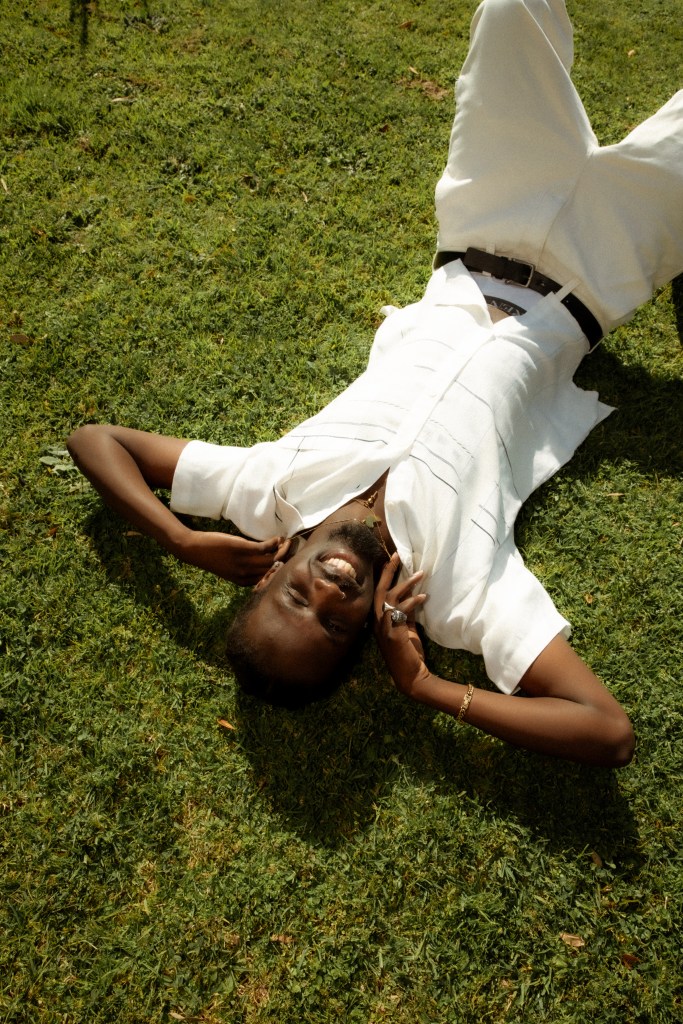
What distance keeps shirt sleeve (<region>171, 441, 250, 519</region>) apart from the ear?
422 millimetres

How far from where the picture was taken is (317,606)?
9.05ft

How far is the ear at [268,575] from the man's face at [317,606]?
62 mm

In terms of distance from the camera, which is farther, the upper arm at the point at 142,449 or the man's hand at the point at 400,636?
the upper arm at the point at 142,449

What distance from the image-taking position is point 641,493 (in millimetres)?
3883

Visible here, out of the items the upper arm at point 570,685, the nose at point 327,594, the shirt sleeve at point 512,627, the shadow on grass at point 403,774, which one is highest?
the nose at point 327,594

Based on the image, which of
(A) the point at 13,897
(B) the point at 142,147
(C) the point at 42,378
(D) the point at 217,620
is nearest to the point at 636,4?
(B) the point at 142,147

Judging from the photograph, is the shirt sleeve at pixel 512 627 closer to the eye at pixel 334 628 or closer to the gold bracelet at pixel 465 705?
the gold bracelet at pixel 465 705

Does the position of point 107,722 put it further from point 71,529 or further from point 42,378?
point 42,378

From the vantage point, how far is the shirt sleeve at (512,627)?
2859 mm

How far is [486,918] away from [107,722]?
198 cm

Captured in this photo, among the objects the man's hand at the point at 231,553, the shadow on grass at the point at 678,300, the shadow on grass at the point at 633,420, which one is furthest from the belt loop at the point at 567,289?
the man's hand at the point at 231,553

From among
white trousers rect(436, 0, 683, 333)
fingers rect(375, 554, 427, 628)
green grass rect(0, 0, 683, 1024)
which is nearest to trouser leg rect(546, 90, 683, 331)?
white trousers rect(436, 0, 683, 333)

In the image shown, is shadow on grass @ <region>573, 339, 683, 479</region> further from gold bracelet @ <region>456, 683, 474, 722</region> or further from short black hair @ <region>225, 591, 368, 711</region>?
short black hair @ <region>225, 591, 368, 711</region>

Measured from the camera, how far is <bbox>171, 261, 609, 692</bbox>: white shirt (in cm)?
297
